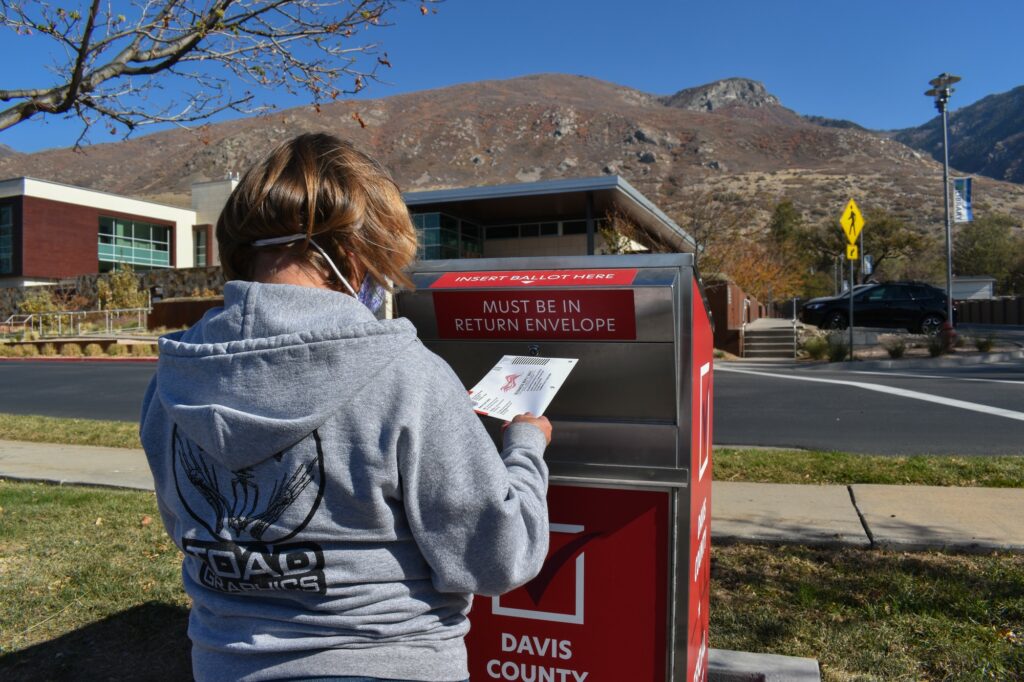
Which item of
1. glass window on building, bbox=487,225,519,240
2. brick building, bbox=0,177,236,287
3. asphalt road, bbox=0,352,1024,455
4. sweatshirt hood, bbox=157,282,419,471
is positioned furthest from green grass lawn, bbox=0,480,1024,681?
brick building, bbox=0,177,236,287

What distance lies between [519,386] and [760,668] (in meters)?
1.78

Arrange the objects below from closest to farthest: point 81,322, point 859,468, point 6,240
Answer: point 859,468, point 81,322, point 6,240

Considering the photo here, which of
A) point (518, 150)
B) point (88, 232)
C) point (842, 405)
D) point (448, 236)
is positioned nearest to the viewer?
point (842, 405)

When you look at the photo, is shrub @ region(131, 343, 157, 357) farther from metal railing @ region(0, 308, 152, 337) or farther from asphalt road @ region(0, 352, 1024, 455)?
metal railing @ region(0, 308, 152, 337)

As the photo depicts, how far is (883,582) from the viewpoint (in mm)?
3758

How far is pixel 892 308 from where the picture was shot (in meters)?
23.9

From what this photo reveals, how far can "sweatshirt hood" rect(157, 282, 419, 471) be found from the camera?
51.3 inches

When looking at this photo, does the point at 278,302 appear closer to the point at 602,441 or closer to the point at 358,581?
the point at 358,581

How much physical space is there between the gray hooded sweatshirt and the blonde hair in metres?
0.10

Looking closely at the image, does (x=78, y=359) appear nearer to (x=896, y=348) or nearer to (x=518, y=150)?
(x=896, y=348)

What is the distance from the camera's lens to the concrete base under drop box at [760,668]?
9.63 feet

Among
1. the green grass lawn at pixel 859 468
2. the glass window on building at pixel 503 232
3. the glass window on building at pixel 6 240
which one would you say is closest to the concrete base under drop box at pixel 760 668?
the green grass lawn at pixel 859 468

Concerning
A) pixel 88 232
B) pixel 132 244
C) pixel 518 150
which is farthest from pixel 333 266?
pixel 518 150

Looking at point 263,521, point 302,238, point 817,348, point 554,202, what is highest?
point 554,202
